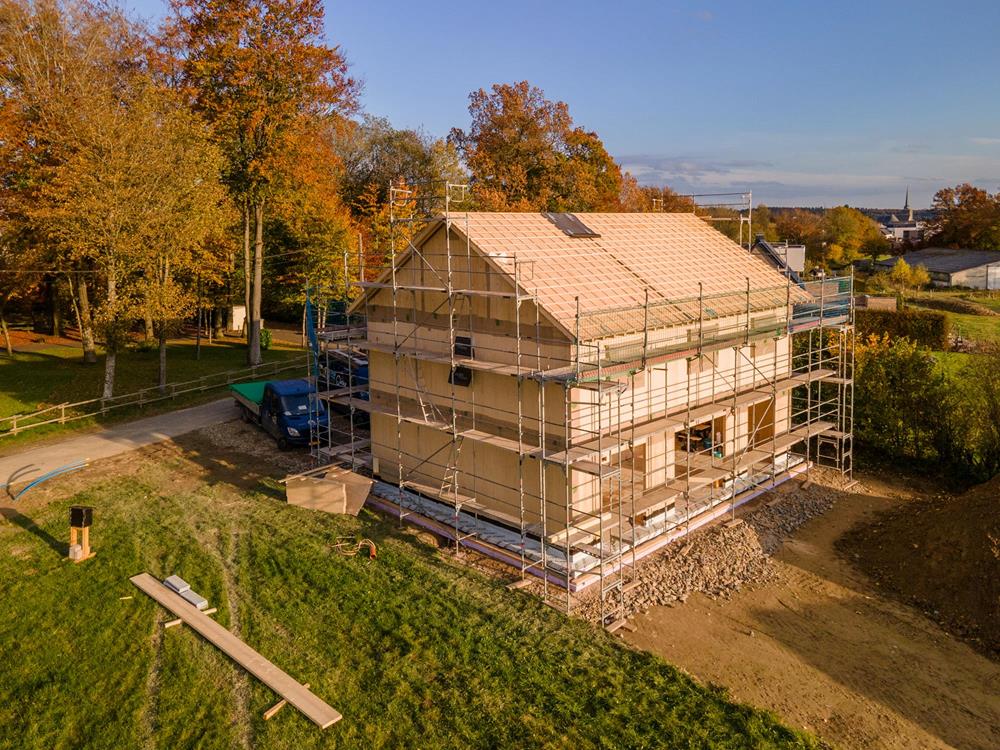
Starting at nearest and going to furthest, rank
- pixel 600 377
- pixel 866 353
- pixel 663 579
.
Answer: pixel 600 377, pixel 663 579, pixel 866 353

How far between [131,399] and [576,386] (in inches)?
822

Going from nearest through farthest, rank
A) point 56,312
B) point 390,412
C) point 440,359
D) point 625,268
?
1. point 440,359
2. point 625,268
3. point 390,412
4. point 56,312

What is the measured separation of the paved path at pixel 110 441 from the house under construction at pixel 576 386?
278 inches

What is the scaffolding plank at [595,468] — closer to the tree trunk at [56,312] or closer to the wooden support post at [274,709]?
the wooden support post at [274,709]

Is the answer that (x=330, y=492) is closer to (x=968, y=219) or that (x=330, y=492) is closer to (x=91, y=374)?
(x=91, y=374)

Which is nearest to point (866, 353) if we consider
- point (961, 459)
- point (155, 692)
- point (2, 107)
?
point (961, 459)

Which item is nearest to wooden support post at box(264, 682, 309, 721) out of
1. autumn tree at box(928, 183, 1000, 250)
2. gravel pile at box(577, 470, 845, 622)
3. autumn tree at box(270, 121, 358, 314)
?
gravel pile at box(577, 470, 845, 622)

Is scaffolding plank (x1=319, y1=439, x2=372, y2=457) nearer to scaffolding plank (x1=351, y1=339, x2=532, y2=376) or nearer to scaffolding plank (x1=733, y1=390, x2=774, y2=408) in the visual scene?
scaffolding plank (x1=351, y1=339, x2=532, y2=376)

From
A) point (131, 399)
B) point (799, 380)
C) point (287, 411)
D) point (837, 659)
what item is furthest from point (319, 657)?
point (131, 399)

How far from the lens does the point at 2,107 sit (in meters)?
28.5

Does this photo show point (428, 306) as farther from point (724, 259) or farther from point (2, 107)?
point (2, 107)

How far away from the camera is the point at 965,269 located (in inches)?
2451

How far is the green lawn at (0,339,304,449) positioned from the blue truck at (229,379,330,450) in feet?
17.1

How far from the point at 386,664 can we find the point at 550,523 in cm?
495
